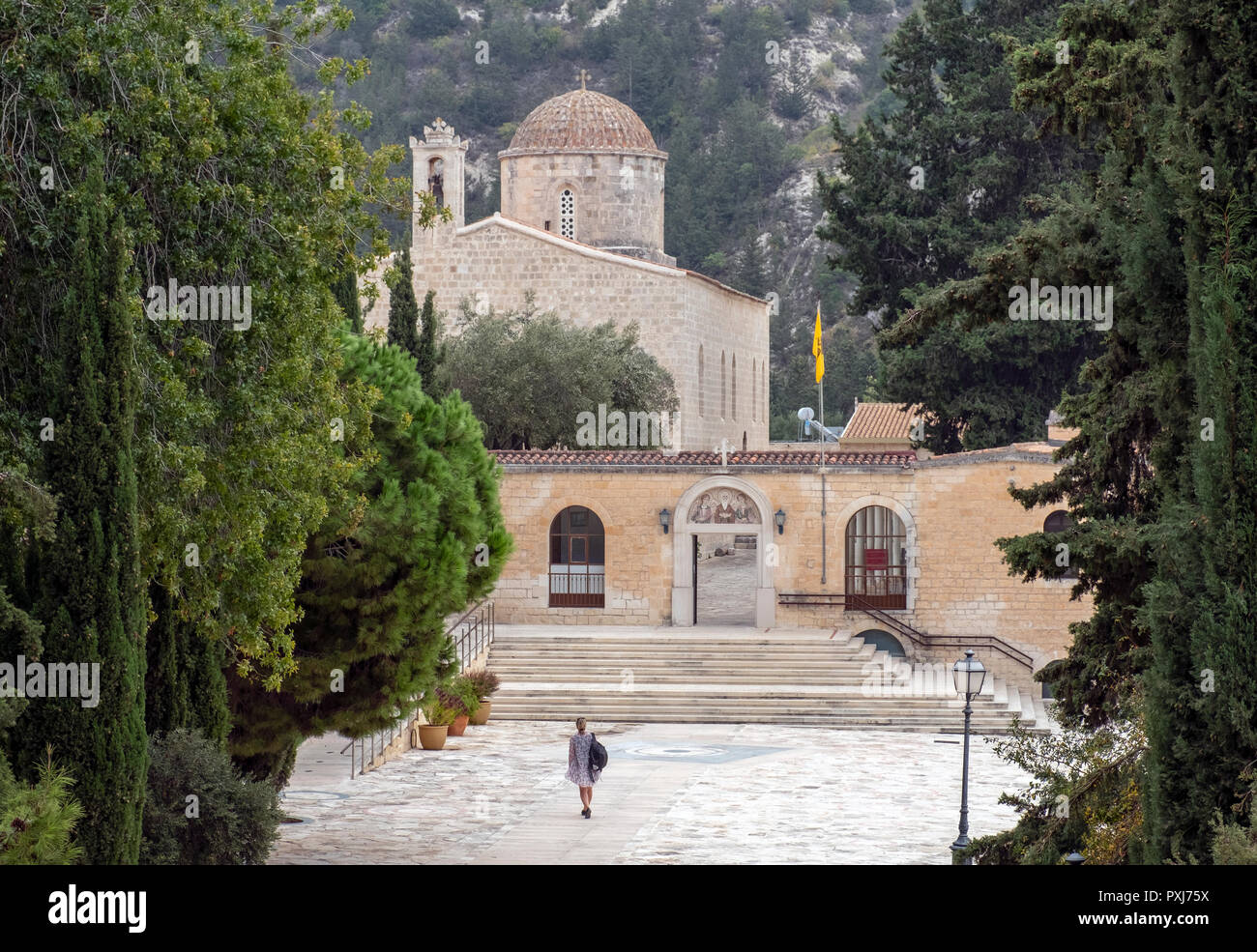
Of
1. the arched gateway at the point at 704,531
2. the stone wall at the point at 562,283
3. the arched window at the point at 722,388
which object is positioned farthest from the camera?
the arched window at the point at 722,388

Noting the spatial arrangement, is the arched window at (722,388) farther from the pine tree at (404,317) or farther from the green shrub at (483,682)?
the green shrub at (483,682)

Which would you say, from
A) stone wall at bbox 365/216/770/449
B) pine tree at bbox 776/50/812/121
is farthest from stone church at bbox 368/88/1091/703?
pine tree at bbox 776/50/812/121

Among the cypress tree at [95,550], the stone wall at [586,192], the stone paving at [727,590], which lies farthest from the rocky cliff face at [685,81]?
the cypress tree at [95,550]

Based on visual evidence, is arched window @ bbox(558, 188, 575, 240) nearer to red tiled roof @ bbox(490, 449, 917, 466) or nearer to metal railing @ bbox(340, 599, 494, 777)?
red tiled roof @ bbox(490, 449, 917, 466)

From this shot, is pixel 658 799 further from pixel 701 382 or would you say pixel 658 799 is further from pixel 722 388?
pixel 722 388

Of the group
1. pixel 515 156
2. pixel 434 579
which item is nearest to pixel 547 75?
pixel 515 156

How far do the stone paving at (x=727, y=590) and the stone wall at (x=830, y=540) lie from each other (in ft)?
4.31

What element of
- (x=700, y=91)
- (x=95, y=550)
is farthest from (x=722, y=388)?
(x=700, y=91)

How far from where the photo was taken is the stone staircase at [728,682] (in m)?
27.2

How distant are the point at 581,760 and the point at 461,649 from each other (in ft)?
33.9

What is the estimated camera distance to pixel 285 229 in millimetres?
13359

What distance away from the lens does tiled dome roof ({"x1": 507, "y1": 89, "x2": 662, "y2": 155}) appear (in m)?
50.6

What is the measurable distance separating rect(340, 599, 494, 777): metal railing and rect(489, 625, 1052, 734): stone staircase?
419 millimetres

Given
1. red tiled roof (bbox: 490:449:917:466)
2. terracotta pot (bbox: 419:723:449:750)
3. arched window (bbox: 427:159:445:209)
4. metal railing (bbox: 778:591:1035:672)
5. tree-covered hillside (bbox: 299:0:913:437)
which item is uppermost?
tree-covered hillside (bbox: 299:0:913:437)
